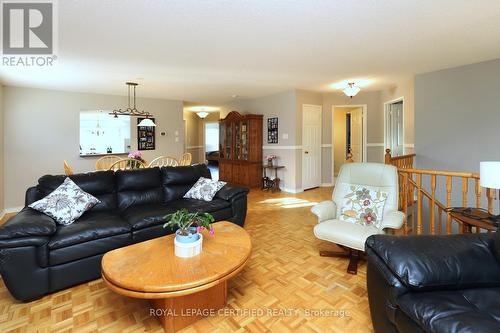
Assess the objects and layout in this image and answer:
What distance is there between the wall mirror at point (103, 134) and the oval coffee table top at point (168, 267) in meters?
4.41

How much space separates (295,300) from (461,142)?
3.83 meters

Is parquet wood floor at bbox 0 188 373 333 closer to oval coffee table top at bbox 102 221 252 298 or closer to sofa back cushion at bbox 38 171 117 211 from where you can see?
oval coffee table top at bbox 102 221 252 298

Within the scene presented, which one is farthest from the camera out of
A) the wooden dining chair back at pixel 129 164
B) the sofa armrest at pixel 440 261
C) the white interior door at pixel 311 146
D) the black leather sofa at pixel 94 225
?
the white interior door at pixel 311 146

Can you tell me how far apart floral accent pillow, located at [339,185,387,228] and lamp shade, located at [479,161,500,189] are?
30.6 inches

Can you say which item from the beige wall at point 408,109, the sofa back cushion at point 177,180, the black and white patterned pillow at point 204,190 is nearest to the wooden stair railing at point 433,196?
the beige wall at point 408,109

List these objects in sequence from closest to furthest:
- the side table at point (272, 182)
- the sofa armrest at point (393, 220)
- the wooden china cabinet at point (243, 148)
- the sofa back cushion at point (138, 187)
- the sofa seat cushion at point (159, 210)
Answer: the sofa armrest at point (393, 220), the sofa seat cushion at point (159, 210), the sofa back cushion at point (138, 187), the side table at point (272, 182), the wooden china cabinet at point (243, 148)

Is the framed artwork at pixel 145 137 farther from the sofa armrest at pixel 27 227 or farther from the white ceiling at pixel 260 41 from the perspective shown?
the sofa armrest at pixel 27 227

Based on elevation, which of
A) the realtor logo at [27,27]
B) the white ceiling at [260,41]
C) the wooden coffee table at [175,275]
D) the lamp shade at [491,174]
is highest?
the white ceiling at [260,41]

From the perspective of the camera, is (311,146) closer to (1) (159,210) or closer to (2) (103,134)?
(1) (159,210)

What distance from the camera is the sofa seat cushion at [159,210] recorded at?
2.48m

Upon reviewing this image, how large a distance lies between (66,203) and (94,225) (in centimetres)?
43

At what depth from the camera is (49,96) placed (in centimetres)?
490

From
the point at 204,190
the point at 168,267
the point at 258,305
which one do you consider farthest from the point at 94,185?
the point at 258,305

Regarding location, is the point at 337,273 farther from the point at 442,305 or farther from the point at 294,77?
the point at 294,77
